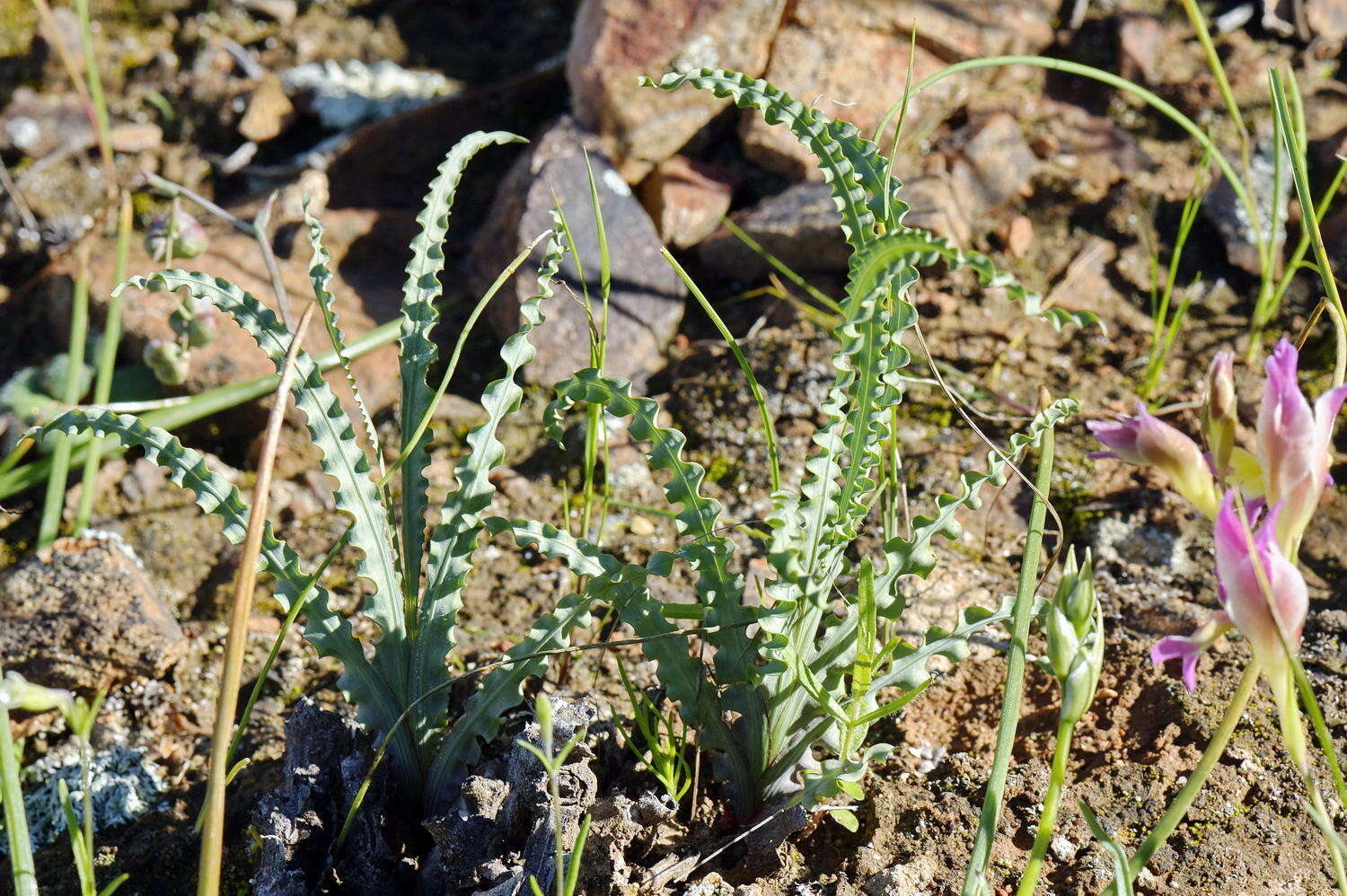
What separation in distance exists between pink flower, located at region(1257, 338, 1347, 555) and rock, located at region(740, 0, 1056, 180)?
65.1 inches

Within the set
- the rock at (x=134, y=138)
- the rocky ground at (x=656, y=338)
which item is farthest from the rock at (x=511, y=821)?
the rock at (x=134, y=138)

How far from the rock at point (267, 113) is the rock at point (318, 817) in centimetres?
200

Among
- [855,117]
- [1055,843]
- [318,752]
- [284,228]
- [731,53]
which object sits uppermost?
[731,53]

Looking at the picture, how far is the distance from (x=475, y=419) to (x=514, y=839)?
1113 mm

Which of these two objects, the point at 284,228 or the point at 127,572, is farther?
the point at 284,228

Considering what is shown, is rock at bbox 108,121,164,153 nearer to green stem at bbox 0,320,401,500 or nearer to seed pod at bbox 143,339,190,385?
seed pod at bbox 143,339,190,385

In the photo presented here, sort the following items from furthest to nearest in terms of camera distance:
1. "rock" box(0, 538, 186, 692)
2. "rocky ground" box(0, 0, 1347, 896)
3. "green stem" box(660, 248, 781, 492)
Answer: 1. "rock" box(0, 538, 186, 692)
2. "rocky ground" box(0, 0, 1347, 896)
3. "green stem" box(660, 248, 781, 492)

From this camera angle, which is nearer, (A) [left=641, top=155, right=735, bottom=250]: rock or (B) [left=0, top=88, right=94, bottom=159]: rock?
(A) [left=641, top=155, right=735, bottom=250]: rock

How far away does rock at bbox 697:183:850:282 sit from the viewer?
222cm

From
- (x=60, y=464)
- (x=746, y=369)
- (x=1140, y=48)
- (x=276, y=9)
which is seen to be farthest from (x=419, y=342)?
(x=276, y=9)

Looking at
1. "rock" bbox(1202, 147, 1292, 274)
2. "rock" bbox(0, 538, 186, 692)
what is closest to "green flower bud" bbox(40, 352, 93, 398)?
"rock" bbox(0, 538, 186, 692)

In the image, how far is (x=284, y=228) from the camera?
2.48 m

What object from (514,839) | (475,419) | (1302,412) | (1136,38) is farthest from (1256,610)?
(1136,38)

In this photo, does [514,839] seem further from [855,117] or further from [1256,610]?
[855,117]
